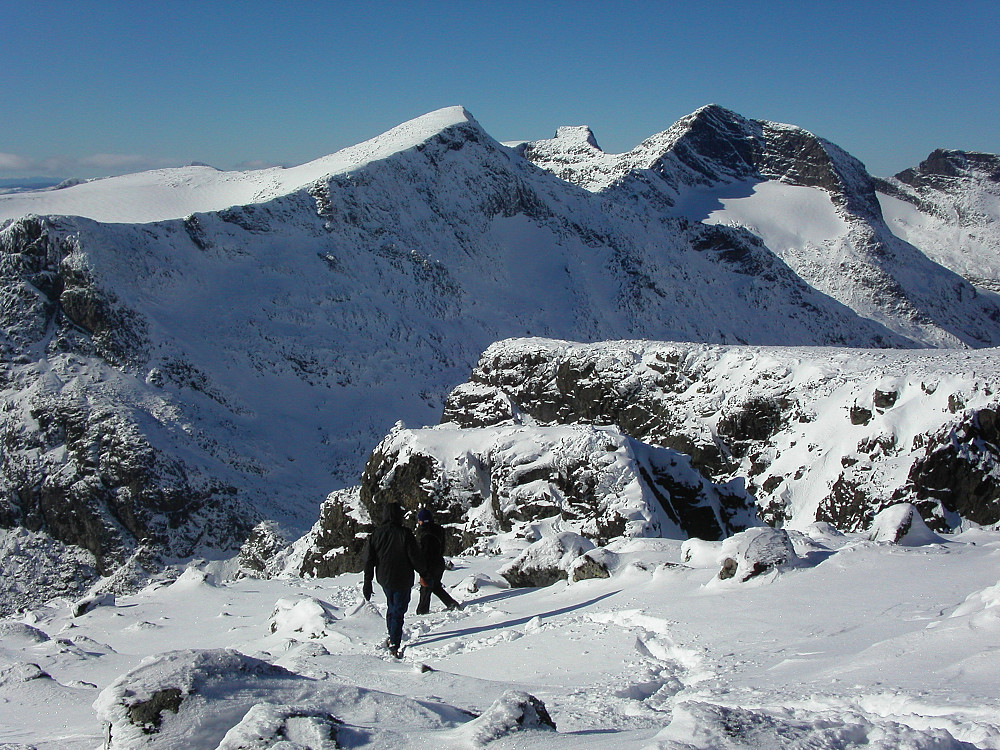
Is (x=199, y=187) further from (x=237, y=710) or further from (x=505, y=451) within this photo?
(x=237, y=710)

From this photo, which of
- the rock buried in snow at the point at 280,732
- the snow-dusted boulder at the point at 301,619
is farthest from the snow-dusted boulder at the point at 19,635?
the rock buried in snow at the point at 280,732

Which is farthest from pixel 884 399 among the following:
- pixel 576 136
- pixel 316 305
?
pixel 576 136

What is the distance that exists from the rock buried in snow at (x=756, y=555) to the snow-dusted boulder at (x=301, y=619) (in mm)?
4866

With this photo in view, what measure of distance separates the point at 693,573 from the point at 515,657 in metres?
3.17

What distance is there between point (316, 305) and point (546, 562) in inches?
1916

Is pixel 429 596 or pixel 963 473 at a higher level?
pixel 429 596

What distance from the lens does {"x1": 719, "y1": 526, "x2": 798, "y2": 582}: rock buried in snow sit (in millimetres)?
8812

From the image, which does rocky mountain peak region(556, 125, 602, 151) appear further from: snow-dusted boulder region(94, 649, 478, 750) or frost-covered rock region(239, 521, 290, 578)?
snow-dusted boulder region(94, 649, 478, 750)

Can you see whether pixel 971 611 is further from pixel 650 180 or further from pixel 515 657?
pixel 650 180

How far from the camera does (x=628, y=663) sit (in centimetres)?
659

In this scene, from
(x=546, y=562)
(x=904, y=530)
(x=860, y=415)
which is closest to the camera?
(x=904, y=530)

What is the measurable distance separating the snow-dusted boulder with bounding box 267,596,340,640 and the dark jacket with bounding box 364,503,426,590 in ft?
3.64

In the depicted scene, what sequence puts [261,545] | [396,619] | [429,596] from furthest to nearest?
[261,545], [429,596], [396,619]

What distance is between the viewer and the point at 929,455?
22.7 metres
